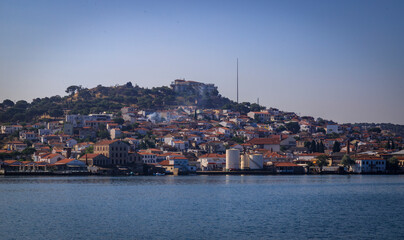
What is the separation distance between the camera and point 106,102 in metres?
144

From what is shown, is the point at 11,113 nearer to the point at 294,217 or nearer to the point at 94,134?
the point at 94,134

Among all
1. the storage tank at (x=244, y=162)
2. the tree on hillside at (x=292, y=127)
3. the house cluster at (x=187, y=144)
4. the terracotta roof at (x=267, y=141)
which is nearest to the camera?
the house cluster at (x=187, y=144)

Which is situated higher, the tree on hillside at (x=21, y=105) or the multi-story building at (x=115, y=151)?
the tree on hillside at (x=21, y=105)

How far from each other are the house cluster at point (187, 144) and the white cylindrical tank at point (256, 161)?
0.14 m

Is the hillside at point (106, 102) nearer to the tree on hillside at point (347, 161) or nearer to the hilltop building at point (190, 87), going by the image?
the hilltop building at point (190, 87)

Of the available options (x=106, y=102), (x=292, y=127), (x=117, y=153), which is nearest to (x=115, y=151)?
(x=117, y=153)

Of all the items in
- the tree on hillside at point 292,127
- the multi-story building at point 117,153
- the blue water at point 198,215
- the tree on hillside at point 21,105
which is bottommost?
the blue water at point 198,215

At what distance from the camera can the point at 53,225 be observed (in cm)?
2630

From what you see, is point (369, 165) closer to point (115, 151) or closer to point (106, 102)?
point (115, 151)

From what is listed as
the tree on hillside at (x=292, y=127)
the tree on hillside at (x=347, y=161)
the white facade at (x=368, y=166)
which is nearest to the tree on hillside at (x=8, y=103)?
the tree on hillside at (x=292, y=127)

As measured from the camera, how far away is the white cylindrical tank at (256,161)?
262 ft

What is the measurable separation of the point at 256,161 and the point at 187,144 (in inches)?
808

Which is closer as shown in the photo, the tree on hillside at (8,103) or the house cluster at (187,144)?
the house cluster at (187,144)

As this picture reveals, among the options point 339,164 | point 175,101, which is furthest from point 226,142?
point 175,101
